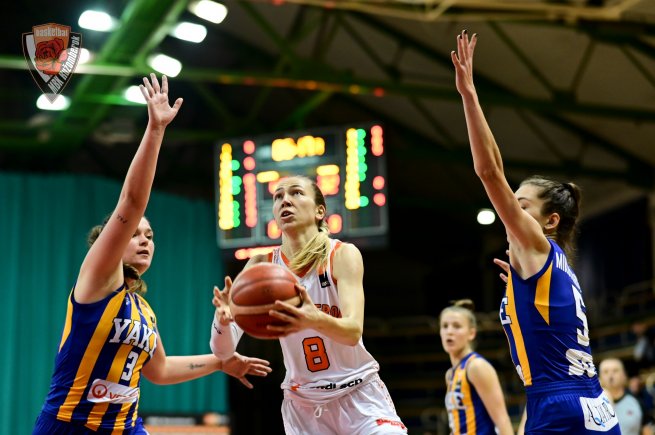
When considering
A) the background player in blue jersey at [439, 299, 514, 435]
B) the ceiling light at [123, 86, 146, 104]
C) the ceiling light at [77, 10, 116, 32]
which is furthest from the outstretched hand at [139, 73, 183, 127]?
the ceiling light at [123, 86, 146, 104]

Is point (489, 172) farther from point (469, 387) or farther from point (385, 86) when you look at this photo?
point (385, 86)

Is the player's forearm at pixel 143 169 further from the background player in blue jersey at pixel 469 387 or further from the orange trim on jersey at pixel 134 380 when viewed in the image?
the background player in blue jersey at pixel 469 387

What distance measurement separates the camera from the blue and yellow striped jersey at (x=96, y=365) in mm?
4734

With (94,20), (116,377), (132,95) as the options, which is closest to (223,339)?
(116,377)

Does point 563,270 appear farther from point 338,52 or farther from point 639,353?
point 338,52

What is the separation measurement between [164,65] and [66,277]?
3.94 meters

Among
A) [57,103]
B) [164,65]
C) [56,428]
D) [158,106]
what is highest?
[164,65]

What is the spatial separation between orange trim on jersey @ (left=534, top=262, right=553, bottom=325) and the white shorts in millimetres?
970

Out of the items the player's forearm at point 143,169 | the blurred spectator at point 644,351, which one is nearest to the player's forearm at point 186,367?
the player's forearm at point 143,169

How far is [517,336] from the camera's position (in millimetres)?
4625

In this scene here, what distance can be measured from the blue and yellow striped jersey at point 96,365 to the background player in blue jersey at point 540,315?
184 centimetres

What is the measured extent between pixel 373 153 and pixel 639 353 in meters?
5.07

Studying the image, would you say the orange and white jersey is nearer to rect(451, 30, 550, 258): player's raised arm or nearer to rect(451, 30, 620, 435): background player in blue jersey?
rect(451, 30, 620, 435): background player in blue jersey

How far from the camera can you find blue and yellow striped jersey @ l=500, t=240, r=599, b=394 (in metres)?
4.49
